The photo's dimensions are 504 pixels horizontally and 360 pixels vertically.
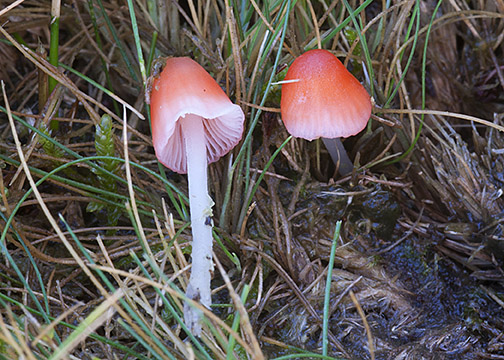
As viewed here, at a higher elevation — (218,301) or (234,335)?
(234,335)

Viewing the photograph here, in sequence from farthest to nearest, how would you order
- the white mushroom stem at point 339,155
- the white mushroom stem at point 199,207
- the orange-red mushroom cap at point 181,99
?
the white mushroom stem at point 339,155
the white mushroom stem at point 199,207
the orange-red mushroom cap at point 181,99

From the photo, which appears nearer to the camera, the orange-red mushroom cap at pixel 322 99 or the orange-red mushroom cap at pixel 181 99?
the orange-red mushroom cap at pixel 181 99

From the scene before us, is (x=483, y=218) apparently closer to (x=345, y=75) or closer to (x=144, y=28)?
(x=345, y=75)

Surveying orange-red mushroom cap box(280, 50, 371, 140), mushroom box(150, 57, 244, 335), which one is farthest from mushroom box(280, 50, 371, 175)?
mushroom box(150, 57, 244, 335)

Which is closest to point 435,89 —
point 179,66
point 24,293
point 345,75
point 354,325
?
point 345,75

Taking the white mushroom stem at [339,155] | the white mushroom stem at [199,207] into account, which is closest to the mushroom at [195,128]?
the white mushroom stem at [199,207]

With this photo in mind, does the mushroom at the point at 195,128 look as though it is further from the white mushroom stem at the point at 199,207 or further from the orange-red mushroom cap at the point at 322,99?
the orange-red mushroom cap at the point at 322,99

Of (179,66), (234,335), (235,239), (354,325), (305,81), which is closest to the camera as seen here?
(234,335)
